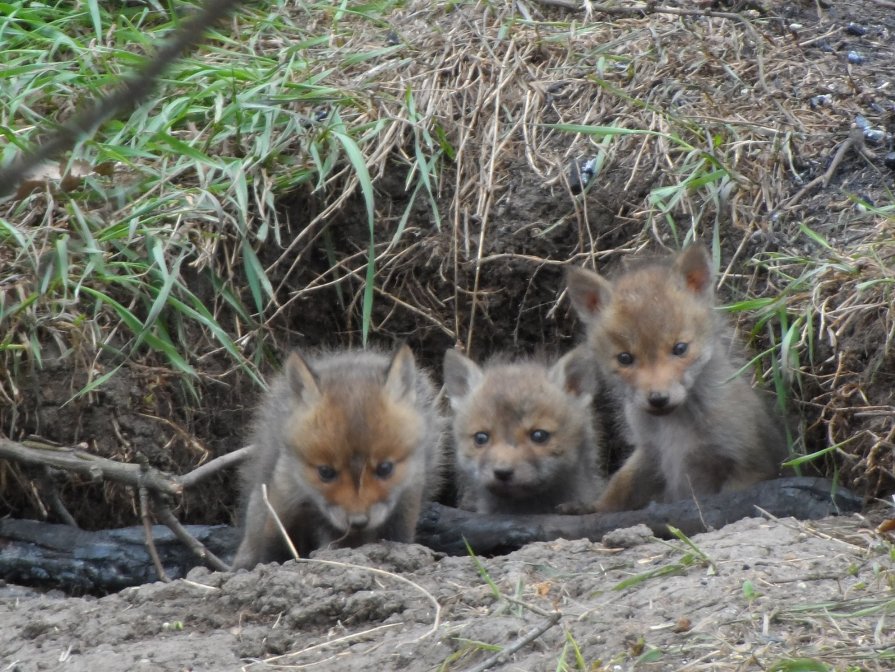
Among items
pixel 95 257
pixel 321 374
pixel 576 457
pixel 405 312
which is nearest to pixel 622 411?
pixel 576 457

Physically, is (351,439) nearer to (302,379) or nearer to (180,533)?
(302,379)

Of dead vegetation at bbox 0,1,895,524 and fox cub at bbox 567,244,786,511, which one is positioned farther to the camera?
dead vegetation at bbox 0,1,895,524

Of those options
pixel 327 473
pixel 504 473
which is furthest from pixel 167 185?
pixel 504 473

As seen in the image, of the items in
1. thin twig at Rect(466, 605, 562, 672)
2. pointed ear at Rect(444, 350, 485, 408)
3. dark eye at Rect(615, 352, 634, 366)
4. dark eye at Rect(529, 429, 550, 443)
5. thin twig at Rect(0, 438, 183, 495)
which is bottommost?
dark eye at Rect(529, 429, 550, 443)

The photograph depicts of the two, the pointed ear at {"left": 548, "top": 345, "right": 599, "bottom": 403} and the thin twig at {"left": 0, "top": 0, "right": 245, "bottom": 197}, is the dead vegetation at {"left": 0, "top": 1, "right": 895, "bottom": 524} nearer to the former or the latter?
the pointed ear at {"left": 548, "top": 345, "right": 599, "bottom": 403}

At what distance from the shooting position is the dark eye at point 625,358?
4.90 m

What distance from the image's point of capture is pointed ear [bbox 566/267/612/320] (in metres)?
5.05

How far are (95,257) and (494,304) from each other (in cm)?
209

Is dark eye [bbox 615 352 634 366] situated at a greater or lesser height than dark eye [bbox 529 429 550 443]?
greater

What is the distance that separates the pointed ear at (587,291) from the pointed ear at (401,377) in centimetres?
92

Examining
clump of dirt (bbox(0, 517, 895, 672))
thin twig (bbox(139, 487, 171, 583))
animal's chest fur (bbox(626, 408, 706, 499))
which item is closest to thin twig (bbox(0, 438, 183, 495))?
thin twig (bbox(139, 487, 171, 583))

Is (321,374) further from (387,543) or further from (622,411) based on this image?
(622,411)

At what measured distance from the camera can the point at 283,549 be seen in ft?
15.1

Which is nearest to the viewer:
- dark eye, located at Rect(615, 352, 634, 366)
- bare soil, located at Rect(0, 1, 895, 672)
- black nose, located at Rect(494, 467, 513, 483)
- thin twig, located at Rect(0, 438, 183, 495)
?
bare soil, located at Rect(0, 1, 895, 672)
